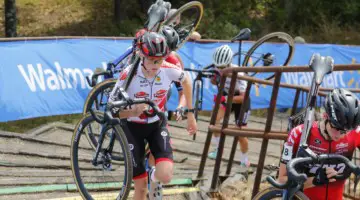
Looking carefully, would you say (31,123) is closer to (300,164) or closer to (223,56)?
(223,56)

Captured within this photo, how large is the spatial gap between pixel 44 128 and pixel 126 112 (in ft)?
19.6

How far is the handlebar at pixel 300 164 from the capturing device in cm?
449

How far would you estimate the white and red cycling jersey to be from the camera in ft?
20.2

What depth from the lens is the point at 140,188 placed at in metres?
6.31

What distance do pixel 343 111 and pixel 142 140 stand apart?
2.21m

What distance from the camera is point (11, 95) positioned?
35.8 feet

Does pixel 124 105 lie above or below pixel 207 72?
above

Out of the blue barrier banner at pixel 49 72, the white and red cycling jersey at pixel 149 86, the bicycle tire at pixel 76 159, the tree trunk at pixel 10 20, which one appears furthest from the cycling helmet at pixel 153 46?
the tree trunk at pixel 10 20

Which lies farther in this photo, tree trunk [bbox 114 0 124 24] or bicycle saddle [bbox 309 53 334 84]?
tree trunk [bbox 114 0 124 24]

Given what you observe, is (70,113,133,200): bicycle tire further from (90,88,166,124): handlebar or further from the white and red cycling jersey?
the white and red cycling jersey

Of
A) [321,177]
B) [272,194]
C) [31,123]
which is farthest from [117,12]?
[272,194]

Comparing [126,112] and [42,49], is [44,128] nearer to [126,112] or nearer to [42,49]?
[42,49]

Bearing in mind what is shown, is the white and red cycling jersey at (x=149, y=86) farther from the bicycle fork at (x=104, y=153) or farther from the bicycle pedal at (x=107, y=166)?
the bicycle pedal at (x=107, y=166)

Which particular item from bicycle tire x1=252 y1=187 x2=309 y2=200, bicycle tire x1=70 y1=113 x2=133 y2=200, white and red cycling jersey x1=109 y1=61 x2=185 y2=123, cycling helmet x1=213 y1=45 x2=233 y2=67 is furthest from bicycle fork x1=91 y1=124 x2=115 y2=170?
Answer: cycling helmet x1=213 y1=45 x2=233 y2=67
